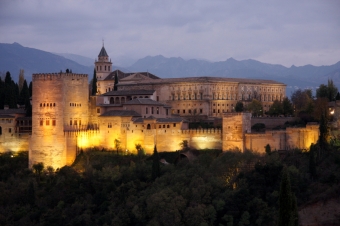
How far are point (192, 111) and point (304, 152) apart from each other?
61.7ft

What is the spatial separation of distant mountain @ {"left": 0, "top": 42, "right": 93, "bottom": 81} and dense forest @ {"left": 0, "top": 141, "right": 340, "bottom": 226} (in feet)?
454

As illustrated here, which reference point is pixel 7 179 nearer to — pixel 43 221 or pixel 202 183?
pixel 43 221

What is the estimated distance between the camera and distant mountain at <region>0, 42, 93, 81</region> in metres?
181

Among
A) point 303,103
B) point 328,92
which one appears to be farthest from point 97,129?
point 328,92

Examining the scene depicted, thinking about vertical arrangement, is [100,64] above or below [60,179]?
above

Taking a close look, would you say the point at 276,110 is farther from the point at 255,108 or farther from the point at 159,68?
the point at 159,68

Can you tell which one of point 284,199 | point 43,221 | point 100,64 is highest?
point 100,64

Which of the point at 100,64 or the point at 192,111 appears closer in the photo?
the point at 192,111

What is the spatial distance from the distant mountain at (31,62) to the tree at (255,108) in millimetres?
126085

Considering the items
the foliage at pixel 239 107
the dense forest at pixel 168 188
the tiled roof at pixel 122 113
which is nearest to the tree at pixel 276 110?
the foliage at pixel 239 107

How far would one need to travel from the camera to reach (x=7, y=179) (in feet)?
143

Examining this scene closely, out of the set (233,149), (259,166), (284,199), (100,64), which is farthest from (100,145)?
(100,64)

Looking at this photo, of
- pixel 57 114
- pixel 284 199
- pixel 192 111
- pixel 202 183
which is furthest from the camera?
pixel 192 111

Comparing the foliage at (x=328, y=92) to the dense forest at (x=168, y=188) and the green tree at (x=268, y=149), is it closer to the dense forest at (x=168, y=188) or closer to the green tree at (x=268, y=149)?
the green tree at (x=268, y=149)
